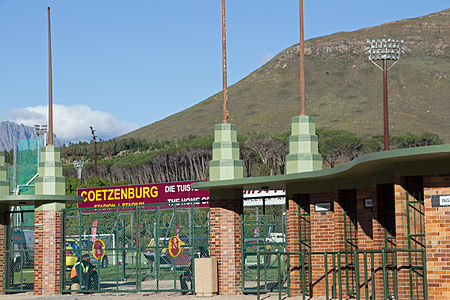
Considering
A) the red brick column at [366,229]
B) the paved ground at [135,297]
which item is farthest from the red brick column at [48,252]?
the red brick column at [366,229]

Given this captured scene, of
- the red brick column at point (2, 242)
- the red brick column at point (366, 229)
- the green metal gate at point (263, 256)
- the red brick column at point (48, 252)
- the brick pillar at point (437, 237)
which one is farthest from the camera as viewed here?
the red brick column at point (2, 242)

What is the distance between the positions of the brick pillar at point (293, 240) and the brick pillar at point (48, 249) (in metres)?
7.85

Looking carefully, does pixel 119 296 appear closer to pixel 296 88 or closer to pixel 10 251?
pixel 10 251

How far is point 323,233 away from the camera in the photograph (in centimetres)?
2080

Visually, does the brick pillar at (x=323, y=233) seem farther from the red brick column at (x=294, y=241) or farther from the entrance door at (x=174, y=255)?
the entrance door at (x=174, y=255)

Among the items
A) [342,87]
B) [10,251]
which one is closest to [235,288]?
[10,251]

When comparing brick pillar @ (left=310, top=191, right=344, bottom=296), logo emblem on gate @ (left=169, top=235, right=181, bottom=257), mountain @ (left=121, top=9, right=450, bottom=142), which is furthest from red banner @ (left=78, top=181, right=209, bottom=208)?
mountain @ (left=121, top=9, right=450, bottom=142)

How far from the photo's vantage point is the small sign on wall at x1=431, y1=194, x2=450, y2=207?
1606 cm

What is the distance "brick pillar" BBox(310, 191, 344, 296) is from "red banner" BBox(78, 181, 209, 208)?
83.8 feet

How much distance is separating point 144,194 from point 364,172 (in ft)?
107

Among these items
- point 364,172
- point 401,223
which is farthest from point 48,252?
point 401,223

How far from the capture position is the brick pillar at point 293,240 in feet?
71.1

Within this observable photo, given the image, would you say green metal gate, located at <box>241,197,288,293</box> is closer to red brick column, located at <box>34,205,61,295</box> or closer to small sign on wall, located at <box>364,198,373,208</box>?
small sign on wall, located at <box>364,198,373,208</box>

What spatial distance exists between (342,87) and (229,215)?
15989 centimetres
